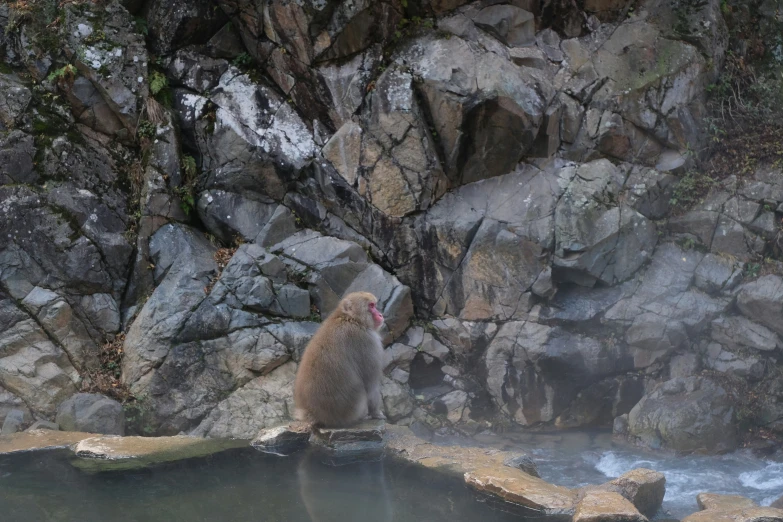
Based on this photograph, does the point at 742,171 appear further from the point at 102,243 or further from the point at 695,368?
the point at 102,243

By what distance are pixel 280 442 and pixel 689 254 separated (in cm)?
514

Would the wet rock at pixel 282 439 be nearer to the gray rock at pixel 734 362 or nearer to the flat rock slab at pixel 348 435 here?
the flat rock slab at pixel 348 435

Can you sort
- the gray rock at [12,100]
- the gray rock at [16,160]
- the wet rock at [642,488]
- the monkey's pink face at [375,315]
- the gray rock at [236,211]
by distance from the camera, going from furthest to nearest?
the gray rock at [236,211] → the gray rock at [12,100] → the gray rock at [16,160] → the monkey's pink face at [375,315] → the wet rock at [642,488]

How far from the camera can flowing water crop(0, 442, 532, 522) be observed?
5.20 meters

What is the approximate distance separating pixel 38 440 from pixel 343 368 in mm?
3029

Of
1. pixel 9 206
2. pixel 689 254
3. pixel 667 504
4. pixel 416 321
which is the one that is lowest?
pixel 667 504

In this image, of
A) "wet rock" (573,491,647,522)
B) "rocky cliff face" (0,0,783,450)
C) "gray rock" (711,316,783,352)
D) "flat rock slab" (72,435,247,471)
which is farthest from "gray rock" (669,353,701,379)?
"flat rock slab" (72,435,247,471)

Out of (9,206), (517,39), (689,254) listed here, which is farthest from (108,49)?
(689,254)

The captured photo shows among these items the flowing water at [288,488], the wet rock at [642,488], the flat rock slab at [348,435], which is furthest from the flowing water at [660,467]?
the flat rock slab at [348,435]

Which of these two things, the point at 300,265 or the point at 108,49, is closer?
the point at 300,265

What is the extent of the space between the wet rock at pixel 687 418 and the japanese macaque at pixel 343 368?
2.97m

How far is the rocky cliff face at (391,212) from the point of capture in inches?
312

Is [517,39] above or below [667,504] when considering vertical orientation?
above

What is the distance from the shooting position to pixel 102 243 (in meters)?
8.52
